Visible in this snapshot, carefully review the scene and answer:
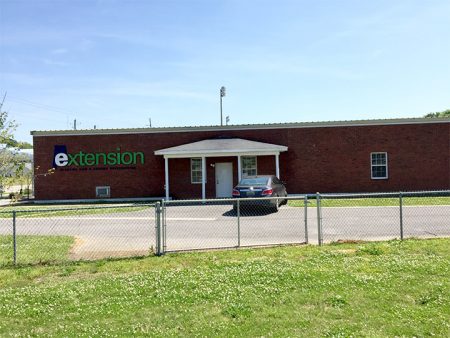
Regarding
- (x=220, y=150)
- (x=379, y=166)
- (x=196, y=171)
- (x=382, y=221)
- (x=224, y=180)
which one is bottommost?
(x=382, y=221)

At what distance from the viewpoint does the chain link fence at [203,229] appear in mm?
9094

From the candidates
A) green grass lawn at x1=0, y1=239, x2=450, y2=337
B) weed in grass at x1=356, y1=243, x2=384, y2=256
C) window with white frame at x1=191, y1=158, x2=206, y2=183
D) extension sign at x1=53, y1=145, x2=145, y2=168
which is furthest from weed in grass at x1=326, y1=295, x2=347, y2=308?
extension sign at x1=53, y1=145, x2=145, y2=168

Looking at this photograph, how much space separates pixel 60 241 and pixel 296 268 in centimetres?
650

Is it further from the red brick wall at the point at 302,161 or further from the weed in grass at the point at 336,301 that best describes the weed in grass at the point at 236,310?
the red brick wall at the point at 302,161

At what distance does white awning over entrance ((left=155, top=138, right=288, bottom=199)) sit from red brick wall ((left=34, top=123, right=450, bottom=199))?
1286 millimetres

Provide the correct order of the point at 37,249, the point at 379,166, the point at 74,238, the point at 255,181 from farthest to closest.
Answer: the point at 379,166 < the point at 255,181 < the point at 74,238 < the point at 37,249

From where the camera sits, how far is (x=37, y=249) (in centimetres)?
957

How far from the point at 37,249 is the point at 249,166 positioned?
16.0 meters

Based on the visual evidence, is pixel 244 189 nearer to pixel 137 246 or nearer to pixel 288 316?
pixel 137 246

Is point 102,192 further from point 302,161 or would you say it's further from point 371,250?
point 371,250

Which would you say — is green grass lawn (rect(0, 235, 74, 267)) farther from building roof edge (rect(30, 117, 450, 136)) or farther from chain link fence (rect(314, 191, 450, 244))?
building roof edge (rect(30, 117, 450, 136))

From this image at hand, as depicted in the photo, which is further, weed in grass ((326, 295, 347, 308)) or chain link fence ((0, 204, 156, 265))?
chain link fence ((0, 204, 156, 265))

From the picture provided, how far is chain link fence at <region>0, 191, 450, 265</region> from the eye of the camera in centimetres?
909

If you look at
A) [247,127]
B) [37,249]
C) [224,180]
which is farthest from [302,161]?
[37,249]
